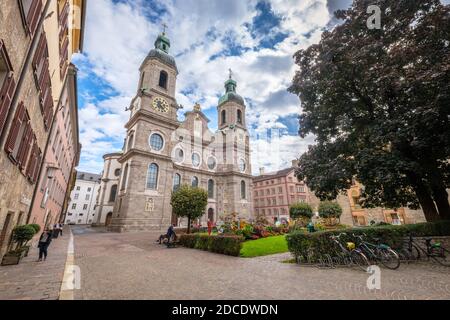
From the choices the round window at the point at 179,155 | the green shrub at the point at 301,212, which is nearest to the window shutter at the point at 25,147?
the round window at the point at 179,155

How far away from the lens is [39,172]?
37.4 ft

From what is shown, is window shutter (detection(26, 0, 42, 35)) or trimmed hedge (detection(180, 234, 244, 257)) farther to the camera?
trimmed hedge (detection(180, 234, 244, 257))

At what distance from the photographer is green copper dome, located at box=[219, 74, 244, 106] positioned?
48.1m

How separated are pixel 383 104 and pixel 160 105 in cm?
3028

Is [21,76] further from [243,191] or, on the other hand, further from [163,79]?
[243,191]

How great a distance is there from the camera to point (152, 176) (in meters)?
30.7

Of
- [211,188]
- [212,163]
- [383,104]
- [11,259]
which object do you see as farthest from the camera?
[212,163]

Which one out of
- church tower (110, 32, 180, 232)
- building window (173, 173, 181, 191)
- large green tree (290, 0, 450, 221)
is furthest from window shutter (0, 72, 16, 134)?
building window (173, 173, 181, 191)

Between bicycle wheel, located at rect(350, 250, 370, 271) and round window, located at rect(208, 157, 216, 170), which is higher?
round window, located at rect(208, 157, 216, 170)

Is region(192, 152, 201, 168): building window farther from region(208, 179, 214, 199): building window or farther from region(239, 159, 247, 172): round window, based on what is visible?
region(239, 159, 247, 172): round window

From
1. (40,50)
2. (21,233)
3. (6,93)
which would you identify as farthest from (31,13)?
(21,233)

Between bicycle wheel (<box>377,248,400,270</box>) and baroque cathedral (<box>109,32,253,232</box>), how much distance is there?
2650cm
